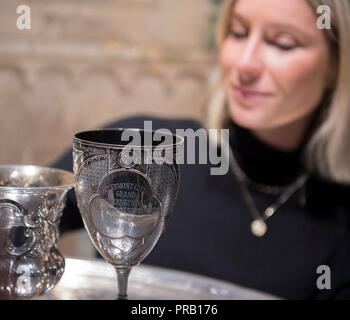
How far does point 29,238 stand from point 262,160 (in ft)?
2.20

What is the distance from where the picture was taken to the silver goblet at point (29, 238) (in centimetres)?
41

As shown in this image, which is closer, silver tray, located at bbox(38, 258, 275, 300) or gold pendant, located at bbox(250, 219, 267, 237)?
silver tray, located at bbox(38, 258, 275, 300)

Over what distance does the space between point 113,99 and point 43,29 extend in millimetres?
317

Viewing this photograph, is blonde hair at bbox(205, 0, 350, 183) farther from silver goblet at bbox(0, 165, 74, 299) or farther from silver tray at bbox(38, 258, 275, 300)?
silver goblet at bbox(0, 165, 74, 299)

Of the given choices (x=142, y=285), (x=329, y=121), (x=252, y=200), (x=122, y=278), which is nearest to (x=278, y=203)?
(x=252, y=200)

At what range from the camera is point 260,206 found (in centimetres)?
106

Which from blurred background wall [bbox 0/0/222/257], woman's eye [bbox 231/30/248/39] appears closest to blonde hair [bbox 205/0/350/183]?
woman's eye [bbox 231/30/248/39]

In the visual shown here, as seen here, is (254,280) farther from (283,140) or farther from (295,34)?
(295,34)

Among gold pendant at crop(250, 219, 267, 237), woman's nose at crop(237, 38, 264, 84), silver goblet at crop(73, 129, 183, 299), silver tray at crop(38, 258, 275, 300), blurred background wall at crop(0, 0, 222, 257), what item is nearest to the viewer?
silver goblet at crop(73, 129, 183, 299)

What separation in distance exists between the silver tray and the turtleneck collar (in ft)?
1.37

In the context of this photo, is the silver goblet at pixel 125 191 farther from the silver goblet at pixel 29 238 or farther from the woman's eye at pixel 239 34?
the woman's eye at pixel 239 34

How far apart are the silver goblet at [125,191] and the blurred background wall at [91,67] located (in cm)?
125

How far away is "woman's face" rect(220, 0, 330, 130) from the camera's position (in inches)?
28.8

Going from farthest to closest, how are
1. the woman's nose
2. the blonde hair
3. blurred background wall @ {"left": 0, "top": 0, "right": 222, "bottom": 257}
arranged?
blurred background wall @ {"left": 0, "top": 0, "right": 222, "bottom": 257} → the blonde hair → the woman's nose
